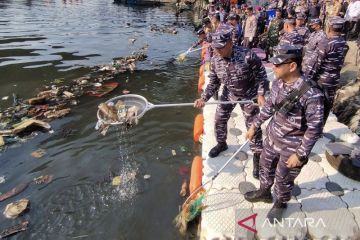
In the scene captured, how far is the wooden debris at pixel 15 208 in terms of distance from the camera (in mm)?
5707

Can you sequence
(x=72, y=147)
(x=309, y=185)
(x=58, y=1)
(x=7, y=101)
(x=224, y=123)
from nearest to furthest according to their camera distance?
1. (x=309, y=185)
2. (x=224, y=123)
3. (x=72, y=147)
4. (x=7, y=101)
5. (x=58, y=1)

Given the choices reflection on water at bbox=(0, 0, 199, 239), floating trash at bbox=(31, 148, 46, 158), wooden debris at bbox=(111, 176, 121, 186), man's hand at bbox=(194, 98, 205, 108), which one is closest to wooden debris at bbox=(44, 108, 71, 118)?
reflection on water at bbox=(0, 0, 199, 239)

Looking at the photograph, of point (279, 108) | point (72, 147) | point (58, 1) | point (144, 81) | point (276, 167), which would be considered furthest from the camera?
point (58, 1)

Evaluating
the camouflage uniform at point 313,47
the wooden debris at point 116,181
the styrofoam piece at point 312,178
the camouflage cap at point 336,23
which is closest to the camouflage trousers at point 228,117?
the styrofoam piece at point 312,178

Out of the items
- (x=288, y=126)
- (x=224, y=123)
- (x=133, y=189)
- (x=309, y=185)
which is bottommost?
(x=133, y=189)

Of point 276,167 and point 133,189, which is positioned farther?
point 133,189

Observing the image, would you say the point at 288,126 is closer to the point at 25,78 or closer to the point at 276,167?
the point at 276,167

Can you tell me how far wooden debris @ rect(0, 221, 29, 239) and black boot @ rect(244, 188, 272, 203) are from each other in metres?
3.96

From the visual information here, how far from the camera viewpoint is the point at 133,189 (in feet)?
21.1

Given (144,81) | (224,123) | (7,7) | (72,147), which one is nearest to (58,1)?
(7,7)

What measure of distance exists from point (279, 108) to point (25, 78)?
11917 millimetres

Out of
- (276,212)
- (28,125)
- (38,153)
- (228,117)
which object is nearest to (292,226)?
(276,212)

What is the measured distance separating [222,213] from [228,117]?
70.1 inches

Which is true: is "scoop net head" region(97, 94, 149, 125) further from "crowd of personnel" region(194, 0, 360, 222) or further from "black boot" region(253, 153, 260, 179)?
"black boot" region(253, 153, 260, 179)
